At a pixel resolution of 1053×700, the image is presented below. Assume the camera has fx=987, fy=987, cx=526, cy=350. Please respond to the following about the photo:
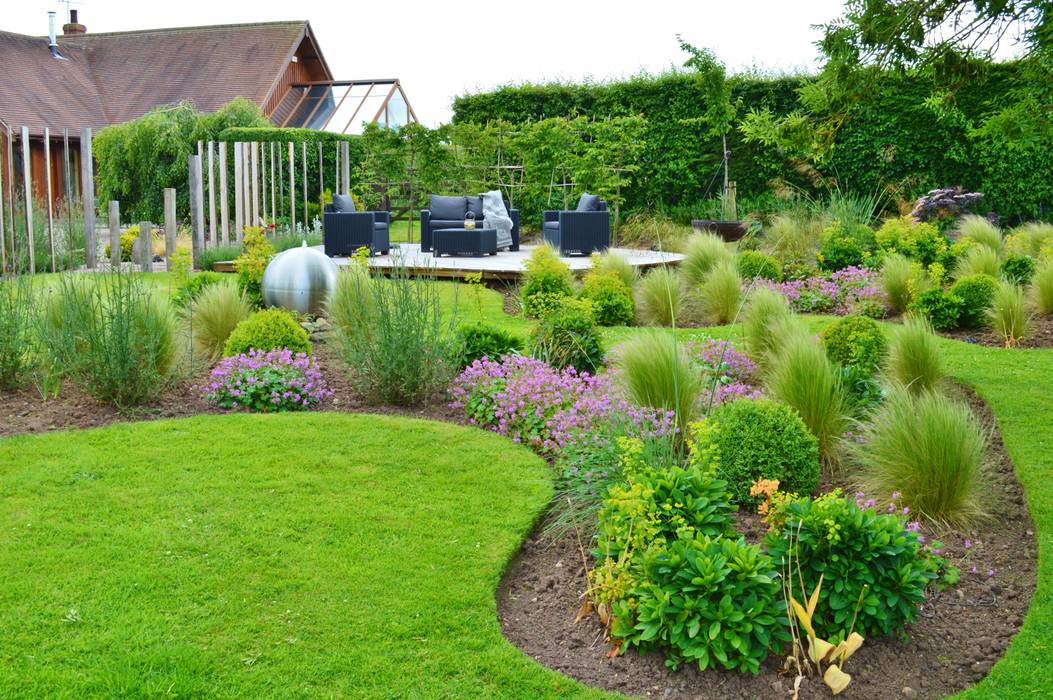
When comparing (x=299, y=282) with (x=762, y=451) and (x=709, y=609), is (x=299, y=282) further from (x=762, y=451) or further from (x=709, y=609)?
(x=709, y=609)

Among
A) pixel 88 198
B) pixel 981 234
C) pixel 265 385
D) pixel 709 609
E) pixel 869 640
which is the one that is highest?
pixel 88 198

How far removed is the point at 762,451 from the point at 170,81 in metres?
28.0

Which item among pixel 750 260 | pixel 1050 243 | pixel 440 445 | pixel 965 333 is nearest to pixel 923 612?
pixel 440 445

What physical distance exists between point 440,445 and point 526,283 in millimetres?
4588

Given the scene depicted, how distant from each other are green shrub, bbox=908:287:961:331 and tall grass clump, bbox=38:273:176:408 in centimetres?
614

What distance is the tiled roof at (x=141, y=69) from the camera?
85.9 ft

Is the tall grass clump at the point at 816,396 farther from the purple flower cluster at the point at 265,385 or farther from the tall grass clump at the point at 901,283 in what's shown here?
the tall grass clump at the point at 901,283

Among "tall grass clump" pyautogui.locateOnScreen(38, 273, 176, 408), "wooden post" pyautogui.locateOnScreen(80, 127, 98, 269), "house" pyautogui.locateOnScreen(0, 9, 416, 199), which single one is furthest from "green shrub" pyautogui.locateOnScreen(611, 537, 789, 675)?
"house" pyautogui.locateOnScreen(0, 9, 416, 199)

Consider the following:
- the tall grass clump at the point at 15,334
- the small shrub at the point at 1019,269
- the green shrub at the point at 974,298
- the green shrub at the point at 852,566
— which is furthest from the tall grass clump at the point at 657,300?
the green shrub at the point at 852,566

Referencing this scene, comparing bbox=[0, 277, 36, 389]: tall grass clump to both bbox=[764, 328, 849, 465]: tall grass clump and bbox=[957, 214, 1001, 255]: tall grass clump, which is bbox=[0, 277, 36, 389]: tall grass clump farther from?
bbox=[957, 214, 1001, 255]: tall grass clump

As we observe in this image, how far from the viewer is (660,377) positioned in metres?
5.32

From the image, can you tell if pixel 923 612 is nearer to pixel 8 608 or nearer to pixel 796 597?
pixel 796 597

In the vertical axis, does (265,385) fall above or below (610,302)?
below

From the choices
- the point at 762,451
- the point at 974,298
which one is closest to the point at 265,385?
the point at 762,451
